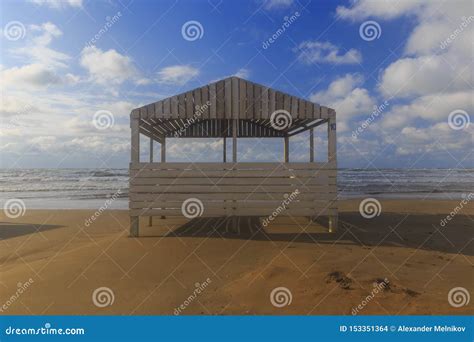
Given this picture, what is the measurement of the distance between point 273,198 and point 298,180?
81 cm

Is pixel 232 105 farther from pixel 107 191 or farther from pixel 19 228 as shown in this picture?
pixel 107 191

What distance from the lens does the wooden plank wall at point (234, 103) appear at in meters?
9.64

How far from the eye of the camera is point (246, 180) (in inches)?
382

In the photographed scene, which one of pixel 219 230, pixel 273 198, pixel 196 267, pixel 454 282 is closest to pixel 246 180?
pixel 273 198

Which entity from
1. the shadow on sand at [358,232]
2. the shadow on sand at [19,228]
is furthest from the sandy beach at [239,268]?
the shadow on sand at [19,228]

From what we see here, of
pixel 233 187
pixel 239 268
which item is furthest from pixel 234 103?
pixel 239 268

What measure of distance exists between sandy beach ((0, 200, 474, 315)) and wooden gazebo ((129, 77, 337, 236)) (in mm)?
678

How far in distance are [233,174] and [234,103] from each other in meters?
1.85

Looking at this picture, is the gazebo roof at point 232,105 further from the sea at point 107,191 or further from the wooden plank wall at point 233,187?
the sea at point 107,191

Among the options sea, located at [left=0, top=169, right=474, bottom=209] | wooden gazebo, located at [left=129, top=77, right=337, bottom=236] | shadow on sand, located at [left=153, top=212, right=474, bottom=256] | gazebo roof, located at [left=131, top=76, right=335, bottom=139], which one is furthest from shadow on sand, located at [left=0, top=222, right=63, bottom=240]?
sea, located at [left=0, top=169, right=474, bottom=209]

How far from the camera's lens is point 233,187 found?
969 cm

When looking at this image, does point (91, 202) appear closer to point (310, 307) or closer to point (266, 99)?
point (266, 99)

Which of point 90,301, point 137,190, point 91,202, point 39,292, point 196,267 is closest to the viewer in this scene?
point 90,301

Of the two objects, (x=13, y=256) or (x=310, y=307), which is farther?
(x=13, y=256)
